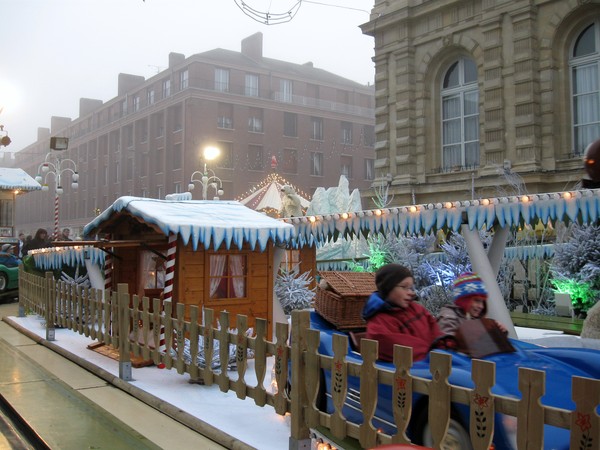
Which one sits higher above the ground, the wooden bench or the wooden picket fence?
the wooden picket fence

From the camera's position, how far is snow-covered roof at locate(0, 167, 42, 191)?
2400 centimetres

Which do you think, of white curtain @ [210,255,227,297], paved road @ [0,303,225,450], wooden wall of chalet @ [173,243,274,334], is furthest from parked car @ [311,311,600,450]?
white curtain @ [210,255,227,297]

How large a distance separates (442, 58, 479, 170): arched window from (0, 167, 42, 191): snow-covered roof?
16.8 meters

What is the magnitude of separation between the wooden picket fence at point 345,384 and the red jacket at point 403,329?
1.64ft

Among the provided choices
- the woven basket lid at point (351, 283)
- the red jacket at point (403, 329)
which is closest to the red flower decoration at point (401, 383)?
the red jacket at point (403, 329)

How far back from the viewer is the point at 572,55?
18.9 meters

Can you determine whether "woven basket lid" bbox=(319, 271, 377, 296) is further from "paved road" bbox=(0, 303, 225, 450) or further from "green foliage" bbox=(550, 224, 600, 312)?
"green foliage" bbox=(550, 224, 600, 312)

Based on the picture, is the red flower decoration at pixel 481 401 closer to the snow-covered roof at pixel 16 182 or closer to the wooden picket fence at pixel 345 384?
the wooden picket fence at pixel 345 384

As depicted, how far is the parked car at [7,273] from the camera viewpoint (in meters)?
18.2

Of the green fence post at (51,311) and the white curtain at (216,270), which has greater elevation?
the white curtain at (216,270)

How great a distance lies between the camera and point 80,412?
629cm

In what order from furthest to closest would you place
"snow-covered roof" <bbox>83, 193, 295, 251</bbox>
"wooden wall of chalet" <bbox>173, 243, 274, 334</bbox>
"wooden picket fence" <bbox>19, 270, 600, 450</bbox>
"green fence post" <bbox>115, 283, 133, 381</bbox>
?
"wooden wall of chalet" <bbox>173, 243, 274, 334</bbox>
"snow-covered roof" <bbox>83, 193, 295, 251</bbox>
"green fence post" <bbox>115, 283, 133, 381</bbox>
"wooden picket fence" <bbox>19, 270, 600, 450</bbox>

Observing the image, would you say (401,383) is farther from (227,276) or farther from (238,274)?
(238,274)

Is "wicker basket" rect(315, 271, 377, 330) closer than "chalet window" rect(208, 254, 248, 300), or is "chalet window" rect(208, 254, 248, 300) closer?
"wicker basket" rect(315, 271, 377, 330)
